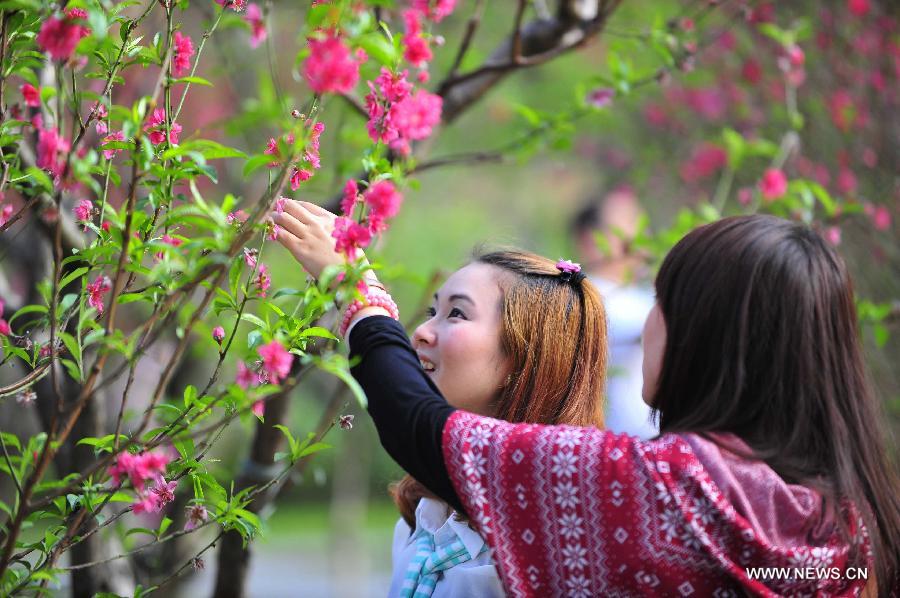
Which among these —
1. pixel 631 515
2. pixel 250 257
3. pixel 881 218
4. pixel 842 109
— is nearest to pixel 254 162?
pixel 250 257

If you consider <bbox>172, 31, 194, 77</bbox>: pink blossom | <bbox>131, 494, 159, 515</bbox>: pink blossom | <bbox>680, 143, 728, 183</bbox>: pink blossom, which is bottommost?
<bbox>680, 143, 728, 183</bbox>: pink blossom

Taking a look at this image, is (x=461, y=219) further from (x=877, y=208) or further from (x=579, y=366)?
(x=579, y=366)

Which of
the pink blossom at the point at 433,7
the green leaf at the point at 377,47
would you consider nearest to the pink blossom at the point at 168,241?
the green leaf at the point at 377,47

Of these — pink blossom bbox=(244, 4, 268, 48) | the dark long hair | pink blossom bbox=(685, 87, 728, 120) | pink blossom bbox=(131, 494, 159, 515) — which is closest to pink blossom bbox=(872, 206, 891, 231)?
pink blossom bbox=(685, 87, 728, 120)

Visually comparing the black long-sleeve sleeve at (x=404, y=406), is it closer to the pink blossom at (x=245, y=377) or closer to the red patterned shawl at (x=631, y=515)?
the red patterned shawl at (x=631, y=515)

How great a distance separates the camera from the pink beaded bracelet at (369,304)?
1.61m

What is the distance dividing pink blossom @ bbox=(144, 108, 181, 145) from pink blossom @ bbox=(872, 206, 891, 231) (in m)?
3.49

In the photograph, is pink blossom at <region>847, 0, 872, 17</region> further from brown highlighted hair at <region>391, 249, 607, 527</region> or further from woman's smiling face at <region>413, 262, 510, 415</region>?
woman's smiling face at <region>413, 262, 510, 415</region>

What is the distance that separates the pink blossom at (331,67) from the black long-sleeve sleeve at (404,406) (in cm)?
47

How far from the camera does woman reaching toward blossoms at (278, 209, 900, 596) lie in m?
1.43

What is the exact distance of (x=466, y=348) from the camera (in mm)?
1954

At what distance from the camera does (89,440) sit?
1436 millimetres

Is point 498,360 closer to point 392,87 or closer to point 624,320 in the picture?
point 392,87

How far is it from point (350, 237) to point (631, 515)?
1.83 feet
